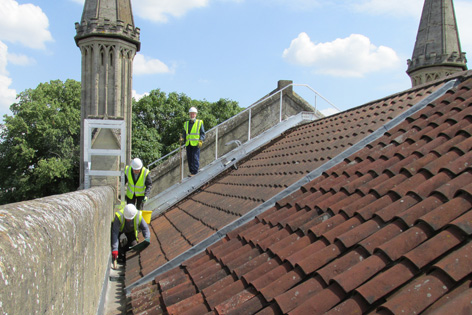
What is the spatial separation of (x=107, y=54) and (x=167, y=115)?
2251 centimetres

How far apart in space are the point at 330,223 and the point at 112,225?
169 inches

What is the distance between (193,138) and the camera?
9.71 metres

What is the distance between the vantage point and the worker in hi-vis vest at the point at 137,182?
8055 millimetres

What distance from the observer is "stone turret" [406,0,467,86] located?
2028 cm

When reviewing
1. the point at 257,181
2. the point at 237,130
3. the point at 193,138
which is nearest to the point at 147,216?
the point at 193,138

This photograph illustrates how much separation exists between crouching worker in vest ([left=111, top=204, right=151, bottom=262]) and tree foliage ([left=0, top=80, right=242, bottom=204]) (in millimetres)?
28184

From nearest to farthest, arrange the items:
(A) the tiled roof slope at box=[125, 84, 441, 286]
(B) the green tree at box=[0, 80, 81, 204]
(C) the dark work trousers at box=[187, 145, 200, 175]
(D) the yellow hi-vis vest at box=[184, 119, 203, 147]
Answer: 1. (A) the tiled roof slope at box=[125, 84, 441, 286]
2. (D) the yellow hi-vis vest at box=[184, 119, 203, 147]
3. (C) the dark work trousers at box=[187, 145, 200, 175]
4. (B) the green tree at box=[0, 80, 81, 204]

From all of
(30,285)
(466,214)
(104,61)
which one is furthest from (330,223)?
(104,61)


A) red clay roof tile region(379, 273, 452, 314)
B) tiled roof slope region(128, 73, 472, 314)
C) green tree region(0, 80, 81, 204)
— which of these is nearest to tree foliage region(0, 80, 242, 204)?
green tree region(0, 80, 81, 204)

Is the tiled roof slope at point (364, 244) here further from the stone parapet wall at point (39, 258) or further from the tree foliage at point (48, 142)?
the tree foliage at point (48, 142)

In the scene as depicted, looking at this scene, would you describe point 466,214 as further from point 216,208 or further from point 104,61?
point 104,61

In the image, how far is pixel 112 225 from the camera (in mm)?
6590

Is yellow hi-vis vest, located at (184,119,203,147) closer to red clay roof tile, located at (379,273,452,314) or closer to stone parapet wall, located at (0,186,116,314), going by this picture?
stone parapet wall, located at (0,186,116,314)

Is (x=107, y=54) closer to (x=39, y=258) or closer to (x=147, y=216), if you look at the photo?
(x=147, y=216)
